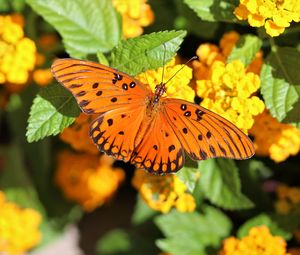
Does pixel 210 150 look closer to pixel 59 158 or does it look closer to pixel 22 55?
pixel 22 55

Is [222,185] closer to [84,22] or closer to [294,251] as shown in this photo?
[294,251]

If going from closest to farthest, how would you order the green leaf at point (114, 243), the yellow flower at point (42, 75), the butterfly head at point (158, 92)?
the butterfly head at point (158, 92) → the yellow flower at point (42, 75) → the green leaf at point (114, 243)

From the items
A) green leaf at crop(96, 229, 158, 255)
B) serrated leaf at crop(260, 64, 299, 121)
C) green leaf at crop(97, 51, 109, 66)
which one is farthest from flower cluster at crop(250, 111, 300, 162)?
green leaf at crop(96, 229, 158, 255)

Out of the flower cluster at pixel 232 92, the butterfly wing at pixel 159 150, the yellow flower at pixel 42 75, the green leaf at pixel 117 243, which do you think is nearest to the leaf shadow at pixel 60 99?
the butterfly wing at pixel 159 150

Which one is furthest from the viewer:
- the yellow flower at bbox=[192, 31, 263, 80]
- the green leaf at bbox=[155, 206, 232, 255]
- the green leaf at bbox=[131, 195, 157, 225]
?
the green leaf at bbox=[131, 195, 157, 225]

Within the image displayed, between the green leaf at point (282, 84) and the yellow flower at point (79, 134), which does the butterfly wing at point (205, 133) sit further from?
the yellow flower at point (79, 134)

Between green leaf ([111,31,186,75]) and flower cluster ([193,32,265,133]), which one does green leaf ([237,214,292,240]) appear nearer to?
flower cluster ([193,32,265,133])

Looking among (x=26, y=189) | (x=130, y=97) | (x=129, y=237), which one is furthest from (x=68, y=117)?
(x=26, y=189)
